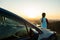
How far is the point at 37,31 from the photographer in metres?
5.16

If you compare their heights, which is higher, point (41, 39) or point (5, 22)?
point (5, 22)

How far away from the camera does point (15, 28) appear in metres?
4.84

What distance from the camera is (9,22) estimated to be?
15.5 ft

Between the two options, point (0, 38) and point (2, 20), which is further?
point (2, 20)

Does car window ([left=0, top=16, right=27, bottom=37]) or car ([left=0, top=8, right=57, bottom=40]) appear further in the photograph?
car window ([left=0, top=16, right=27, bottom=37])

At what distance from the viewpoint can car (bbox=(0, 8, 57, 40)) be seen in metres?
4.55

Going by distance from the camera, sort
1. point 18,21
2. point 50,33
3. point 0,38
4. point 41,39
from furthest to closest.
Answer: point 50,33
point 41,39
point 18,21
point 0,38

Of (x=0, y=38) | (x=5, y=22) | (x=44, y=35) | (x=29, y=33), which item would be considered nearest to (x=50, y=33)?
(x=44, y=35)

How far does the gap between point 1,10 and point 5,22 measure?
0.39m

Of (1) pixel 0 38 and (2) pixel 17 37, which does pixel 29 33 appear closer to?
(2) pixel 17 37

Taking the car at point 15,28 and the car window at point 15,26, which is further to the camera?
the car window at point 15,26

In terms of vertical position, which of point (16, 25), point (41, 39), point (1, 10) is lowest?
point (41, 39)

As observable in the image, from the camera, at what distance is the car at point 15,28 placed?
455 centimetres

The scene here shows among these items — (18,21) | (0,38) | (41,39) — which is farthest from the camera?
(41,39)
